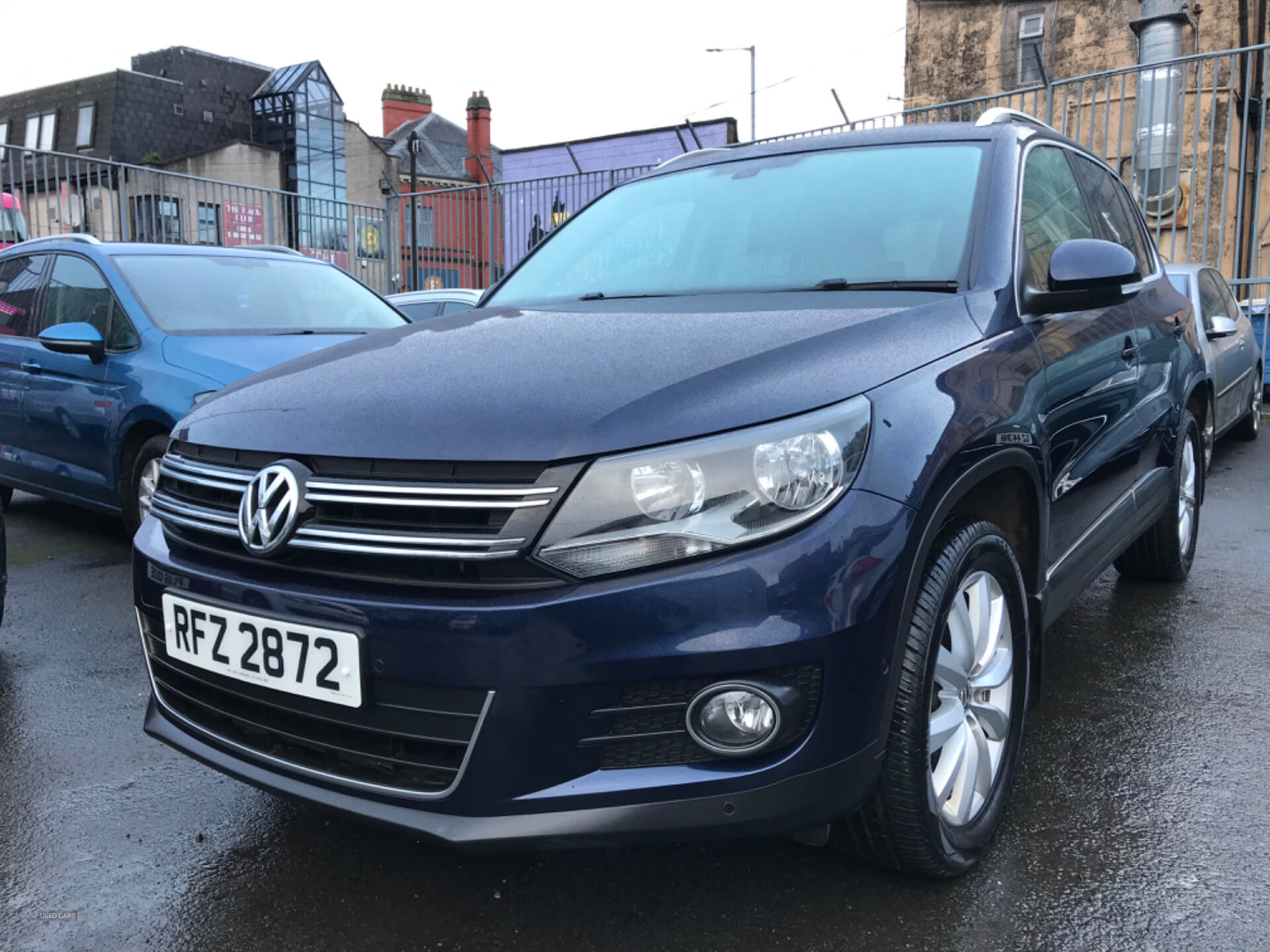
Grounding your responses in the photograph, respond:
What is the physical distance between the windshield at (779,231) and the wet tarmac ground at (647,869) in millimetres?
1335

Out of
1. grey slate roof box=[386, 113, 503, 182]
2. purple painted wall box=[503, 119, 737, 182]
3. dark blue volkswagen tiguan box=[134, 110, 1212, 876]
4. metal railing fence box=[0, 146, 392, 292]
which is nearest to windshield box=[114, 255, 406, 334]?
dark blue volkswagen tiguan box=[134, 110, 1212, 876]

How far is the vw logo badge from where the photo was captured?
1957mm

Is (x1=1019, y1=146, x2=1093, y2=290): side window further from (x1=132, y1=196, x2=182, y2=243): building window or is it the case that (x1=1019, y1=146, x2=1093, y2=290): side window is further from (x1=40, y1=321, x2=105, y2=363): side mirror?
(x1=132, y1=196, x2=182, y2=243): building window

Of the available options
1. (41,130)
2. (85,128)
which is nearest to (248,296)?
(85,128)

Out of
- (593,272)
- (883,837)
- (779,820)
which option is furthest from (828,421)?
(593,272)

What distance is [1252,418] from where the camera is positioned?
28.3 feet

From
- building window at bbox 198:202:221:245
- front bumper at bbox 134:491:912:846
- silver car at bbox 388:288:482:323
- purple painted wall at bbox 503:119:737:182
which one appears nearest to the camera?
front bumper at bbox 134:491:912:846

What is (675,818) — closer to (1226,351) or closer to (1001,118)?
(1001,118)

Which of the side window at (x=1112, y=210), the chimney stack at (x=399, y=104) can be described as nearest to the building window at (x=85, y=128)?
the chimney stack at (x=399, y=104)

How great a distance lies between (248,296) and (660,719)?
4512mm

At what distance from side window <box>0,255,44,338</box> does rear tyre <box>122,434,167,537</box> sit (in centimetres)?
143

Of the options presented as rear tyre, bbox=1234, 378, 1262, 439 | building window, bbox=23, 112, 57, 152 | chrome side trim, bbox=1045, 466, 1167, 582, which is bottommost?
rear tyre, bbox=1234, 378, 1262, 439

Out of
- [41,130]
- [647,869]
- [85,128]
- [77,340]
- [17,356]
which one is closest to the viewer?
[647,869]

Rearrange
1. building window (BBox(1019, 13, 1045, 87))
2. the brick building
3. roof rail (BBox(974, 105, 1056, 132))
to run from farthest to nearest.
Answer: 1. building window (BBox(1019, 13, 1045, 87))
2. the brick building
3. roof rail (BBox(974, 105, 1056, 132))
